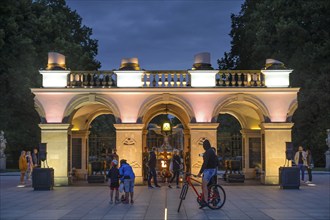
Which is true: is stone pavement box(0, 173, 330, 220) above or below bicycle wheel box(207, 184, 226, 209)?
below

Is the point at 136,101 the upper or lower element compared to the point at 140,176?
upper

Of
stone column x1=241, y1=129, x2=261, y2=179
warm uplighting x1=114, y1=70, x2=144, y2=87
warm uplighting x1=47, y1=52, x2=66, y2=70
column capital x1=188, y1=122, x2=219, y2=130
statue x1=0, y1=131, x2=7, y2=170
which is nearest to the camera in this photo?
column capital x1=188, y1=122, x2=219, y2=130

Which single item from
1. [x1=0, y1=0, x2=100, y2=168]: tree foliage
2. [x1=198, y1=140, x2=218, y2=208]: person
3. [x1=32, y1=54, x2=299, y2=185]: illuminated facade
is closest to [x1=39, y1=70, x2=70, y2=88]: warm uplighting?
[x1=32, y1=54, x2=299, y2=185]: illuminated facade

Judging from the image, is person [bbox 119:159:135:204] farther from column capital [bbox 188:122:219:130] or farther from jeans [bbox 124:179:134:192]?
column capital [bbox 188:122:219:130]

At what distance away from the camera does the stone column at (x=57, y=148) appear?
23.7 meters

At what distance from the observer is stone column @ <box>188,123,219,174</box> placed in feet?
78.0

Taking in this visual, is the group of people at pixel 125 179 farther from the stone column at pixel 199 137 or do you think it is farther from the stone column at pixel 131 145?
the stone column at pixel 199 137

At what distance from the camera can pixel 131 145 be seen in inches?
938

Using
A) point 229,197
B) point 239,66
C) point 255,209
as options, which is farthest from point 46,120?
point 239,66

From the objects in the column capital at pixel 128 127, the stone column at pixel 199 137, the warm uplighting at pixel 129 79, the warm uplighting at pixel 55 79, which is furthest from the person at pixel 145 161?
the warm uplighting at pixel 55 79

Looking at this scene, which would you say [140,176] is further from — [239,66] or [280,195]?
[239,66]

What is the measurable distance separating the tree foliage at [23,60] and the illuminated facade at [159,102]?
13.8m

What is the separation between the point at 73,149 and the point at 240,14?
3345 cm

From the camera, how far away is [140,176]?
23797 mm
